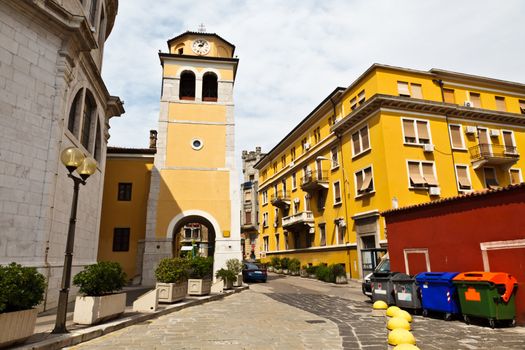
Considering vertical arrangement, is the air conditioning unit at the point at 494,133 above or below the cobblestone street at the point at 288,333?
above

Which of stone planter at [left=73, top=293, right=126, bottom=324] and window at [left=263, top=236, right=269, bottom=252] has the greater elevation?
window at [left=263, top=236, right=269, bottom=252]

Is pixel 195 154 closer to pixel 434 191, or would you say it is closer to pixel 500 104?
pixel 434 191

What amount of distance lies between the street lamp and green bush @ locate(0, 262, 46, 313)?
70 cm

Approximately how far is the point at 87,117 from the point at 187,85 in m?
8.82

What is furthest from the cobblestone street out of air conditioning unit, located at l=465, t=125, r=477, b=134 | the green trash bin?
air conditioning unit, located at l=465, t=125, r=477, b=134

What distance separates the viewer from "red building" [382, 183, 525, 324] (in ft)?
29.0

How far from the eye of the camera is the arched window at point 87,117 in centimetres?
1504

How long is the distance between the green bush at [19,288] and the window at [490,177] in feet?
87.9

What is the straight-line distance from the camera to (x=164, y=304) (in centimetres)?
1154

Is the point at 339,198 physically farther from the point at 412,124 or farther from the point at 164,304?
the point at 164,304

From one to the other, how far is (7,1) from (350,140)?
21208mm

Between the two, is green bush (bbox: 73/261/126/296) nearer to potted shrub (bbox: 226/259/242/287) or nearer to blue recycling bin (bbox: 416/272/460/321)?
blue recycling bin (bbox: 416/272/460/321)

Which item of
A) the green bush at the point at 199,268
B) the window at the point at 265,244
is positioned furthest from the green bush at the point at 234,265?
the window at the point at 265,244

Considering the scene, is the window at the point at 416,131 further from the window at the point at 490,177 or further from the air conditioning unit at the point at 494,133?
the air conditioning unit at the point at 494,133
